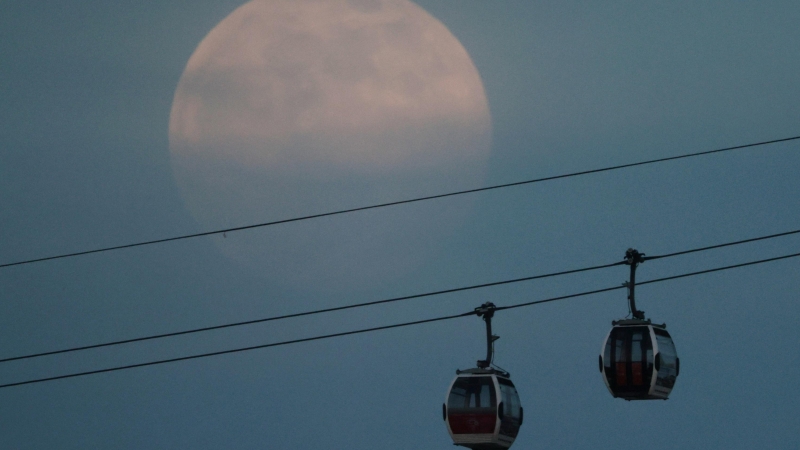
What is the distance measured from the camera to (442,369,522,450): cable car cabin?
18984 millimetres

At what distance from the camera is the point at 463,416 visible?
19.2m

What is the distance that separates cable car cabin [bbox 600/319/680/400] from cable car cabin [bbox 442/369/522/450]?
198 centimetres

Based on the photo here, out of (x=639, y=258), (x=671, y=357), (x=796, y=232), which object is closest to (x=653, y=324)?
(x=671, y=357)

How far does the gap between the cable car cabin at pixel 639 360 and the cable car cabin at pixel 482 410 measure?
6.49 ft

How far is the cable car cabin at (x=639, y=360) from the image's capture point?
1864cm

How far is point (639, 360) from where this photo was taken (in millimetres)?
18641

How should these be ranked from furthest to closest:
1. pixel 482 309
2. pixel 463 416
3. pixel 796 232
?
pixel 463 416 → pixel 482 309 → pixel 796 232

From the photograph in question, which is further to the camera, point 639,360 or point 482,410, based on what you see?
point 482,410

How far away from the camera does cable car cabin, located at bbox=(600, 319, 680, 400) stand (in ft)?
61.2

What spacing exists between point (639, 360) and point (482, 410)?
3.11m

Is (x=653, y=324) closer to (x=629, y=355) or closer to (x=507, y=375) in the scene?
(x=629, y=355)

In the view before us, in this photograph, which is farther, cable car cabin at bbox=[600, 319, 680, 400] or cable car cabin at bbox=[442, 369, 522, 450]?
cable car cabin at bbox=[442, 369, 522, 450]

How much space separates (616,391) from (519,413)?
1.97m

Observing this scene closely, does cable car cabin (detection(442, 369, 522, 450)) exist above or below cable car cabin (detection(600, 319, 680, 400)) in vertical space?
below
